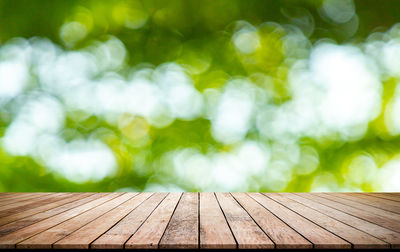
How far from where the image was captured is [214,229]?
1.26 meters

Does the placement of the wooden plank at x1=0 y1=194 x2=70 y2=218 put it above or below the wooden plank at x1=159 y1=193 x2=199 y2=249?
above

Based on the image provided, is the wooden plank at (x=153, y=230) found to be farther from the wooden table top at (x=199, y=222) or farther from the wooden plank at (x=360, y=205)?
the wooden plank at (x=360, y=205)

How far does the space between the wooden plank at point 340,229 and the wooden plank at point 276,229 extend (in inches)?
6.8

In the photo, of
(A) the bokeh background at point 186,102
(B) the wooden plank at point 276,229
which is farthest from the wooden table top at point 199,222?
(A) the bokeh background at point 186,102

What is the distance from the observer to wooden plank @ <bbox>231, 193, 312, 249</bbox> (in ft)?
3.51

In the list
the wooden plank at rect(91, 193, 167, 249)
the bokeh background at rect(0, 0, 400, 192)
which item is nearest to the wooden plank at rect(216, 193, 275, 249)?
the wooden plank at rect(91, 193, 167, 249)

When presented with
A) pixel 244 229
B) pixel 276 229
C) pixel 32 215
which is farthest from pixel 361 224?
pixel 32 215

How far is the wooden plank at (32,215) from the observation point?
4.40 ft

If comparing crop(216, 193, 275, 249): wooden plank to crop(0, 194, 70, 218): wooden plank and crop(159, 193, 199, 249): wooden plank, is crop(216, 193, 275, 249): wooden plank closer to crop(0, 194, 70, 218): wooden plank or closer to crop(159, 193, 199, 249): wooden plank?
crop(159, 193, 199, 249): wooden plank

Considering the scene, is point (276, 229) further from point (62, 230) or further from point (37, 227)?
point (37, 227)

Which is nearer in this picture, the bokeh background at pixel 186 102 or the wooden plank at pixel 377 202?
the wooden plank at pixel 377 202

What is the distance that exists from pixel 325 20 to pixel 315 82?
0.72 metres

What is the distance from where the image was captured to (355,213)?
1649mm

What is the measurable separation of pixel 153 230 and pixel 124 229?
0.13m
